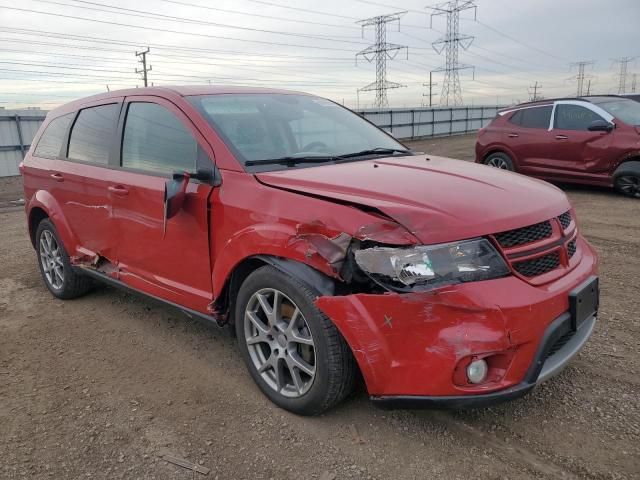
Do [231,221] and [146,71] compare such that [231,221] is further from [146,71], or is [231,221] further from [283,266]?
[146,71]

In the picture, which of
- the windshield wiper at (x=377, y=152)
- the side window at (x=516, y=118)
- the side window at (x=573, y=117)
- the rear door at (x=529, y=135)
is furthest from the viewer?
the side window at (x=516, y=118)

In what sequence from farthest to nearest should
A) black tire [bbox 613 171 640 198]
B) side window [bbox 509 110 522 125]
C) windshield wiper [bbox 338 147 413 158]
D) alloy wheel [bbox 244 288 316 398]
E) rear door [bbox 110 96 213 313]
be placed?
side window [bbox 509 110 522 125] < black tire [bbox 613 171 640 198] < windshield wiper [bbox 338 147 413 158] < rear door [bbox 110 96 213 313] < alloy wheel [bbox 244 288 316 398]

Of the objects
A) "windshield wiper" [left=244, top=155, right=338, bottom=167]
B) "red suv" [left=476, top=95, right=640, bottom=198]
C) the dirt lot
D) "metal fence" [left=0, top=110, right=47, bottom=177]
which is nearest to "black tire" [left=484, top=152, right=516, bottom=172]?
"red suv" [left=476, top=95, right=640, bottom=198]

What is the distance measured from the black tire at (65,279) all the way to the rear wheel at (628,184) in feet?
25.9

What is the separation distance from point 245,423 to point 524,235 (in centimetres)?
170

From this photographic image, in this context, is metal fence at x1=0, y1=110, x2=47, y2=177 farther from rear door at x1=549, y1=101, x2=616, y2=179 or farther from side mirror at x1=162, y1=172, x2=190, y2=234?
side mirror at x1=162, y1=172, x2=190, y2=234

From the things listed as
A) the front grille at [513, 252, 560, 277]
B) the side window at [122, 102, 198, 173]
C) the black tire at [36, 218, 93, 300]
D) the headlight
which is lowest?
the black tire at [36, 218, 93, 300]

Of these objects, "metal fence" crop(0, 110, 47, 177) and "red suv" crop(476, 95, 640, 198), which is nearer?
"red suv" crop(476, 95, 640, 198)

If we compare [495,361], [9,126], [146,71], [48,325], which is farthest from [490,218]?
[146,71]

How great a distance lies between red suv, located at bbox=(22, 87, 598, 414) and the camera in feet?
7.40

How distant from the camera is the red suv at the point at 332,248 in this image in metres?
2.26

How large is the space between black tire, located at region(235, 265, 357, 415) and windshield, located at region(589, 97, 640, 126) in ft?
25.9

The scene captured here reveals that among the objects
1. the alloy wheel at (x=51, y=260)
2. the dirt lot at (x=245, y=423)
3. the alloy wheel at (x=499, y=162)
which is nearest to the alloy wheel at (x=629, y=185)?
the alloy wheel at (x=499, y=162)

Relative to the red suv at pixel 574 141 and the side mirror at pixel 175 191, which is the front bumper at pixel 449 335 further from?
the red suv at pixel 574 141
